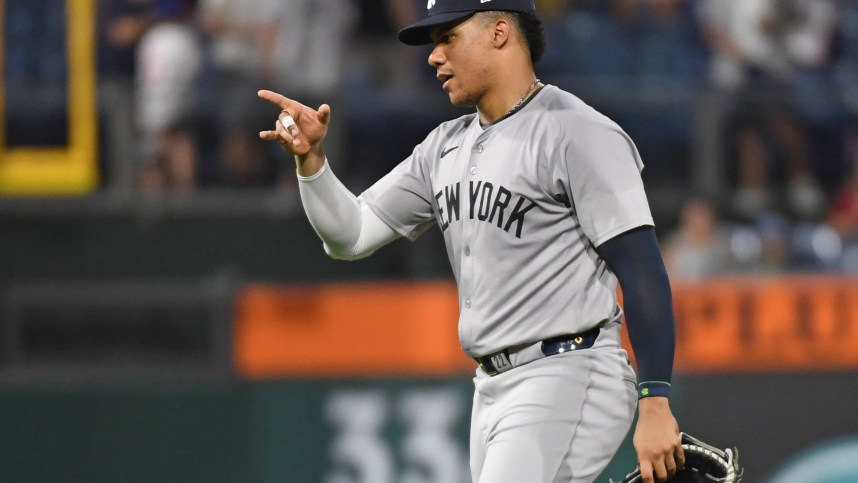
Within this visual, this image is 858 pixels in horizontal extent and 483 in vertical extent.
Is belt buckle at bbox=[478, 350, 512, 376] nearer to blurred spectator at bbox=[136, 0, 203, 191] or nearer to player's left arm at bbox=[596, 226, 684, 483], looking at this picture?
player's left arm at bbox=[596, 226, 684, 483]

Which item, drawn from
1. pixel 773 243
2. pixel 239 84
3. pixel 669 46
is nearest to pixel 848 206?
pixel 773 243

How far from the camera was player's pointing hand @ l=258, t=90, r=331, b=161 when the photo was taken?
3459 mm

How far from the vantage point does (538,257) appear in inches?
132

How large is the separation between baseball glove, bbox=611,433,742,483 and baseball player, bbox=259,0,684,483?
83mm

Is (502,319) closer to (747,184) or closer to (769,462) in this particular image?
(769,462)

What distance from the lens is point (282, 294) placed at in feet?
22.2

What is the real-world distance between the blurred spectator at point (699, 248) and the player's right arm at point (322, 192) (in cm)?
395

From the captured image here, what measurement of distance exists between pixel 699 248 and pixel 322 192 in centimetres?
423

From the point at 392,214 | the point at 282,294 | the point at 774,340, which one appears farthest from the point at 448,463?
the point at 392,214

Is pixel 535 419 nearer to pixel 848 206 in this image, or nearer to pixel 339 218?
pixel 339 218

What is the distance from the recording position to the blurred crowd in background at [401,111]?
757 cm

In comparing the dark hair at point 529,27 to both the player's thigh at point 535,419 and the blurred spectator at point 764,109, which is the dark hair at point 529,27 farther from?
the blurred spectator at point 764,109

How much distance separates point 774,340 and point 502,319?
3.68m

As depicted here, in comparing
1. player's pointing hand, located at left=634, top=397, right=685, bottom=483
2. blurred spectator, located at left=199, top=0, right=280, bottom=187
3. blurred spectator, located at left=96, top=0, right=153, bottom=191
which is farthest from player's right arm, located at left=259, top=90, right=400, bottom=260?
blurred spectator, located at left=96, top=0, right=153, bottom=191
